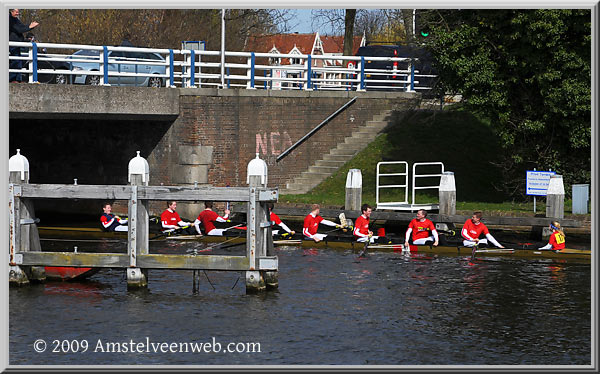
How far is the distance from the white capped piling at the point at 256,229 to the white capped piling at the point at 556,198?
10.1m

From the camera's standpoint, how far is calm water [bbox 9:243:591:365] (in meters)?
14.9

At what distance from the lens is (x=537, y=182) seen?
2764cm

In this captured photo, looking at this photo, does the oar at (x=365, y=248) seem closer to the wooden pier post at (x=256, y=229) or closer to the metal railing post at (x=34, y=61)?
the wooden pier post at (x=256, y=229)

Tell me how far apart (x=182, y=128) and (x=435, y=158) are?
30.9ft

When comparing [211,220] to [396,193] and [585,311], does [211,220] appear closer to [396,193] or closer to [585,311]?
[396,193]

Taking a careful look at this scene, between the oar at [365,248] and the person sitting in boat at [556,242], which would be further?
the oar at [365,248]

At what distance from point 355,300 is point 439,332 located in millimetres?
2834

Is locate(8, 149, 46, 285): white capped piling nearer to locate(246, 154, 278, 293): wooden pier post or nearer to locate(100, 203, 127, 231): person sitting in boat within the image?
locate(246, 154, 278, 293): wooden pier post

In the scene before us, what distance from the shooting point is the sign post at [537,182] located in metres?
27.5

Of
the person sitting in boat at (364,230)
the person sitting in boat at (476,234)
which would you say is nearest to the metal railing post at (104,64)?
the person sitting in boat at (364,230)

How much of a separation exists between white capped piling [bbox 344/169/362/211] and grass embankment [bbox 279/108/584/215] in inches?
80.2

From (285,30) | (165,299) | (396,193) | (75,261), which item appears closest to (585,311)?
(165,299)

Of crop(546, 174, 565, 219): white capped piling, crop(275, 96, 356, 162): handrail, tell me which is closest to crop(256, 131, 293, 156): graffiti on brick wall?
crop(275, 96, 356, 162): handrail

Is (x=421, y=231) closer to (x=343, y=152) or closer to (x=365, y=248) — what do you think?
(x=365, y=248)
